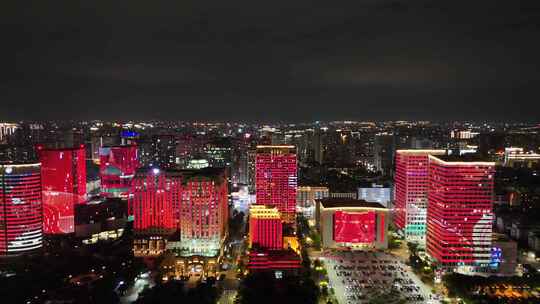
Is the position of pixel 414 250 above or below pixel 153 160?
below

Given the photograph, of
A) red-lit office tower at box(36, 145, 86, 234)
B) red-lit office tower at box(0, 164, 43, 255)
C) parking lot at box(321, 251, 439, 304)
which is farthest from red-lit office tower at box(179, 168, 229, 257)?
red-lit office tower at box(36, 145, 86, 234)

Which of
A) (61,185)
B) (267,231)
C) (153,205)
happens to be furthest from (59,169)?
(267,231)

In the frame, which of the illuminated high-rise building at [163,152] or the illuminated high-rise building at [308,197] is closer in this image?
the illuminated high-rise building at [308,197]

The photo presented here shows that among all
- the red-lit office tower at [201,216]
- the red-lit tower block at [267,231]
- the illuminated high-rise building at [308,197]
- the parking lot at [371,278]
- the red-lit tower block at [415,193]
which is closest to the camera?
the parking lot at [371,278]

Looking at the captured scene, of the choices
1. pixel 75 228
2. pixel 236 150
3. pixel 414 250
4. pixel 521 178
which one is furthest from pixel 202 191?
pixel 521 178

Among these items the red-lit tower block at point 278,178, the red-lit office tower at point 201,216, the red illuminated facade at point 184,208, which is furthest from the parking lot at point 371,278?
the red illuminated facade at point 184,208

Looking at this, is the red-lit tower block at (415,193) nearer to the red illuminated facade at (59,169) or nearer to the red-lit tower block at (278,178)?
the red-lit tower block at (278,178)

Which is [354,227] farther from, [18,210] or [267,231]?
[18,210]

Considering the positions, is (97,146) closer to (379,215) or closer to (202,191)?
(202,191)
